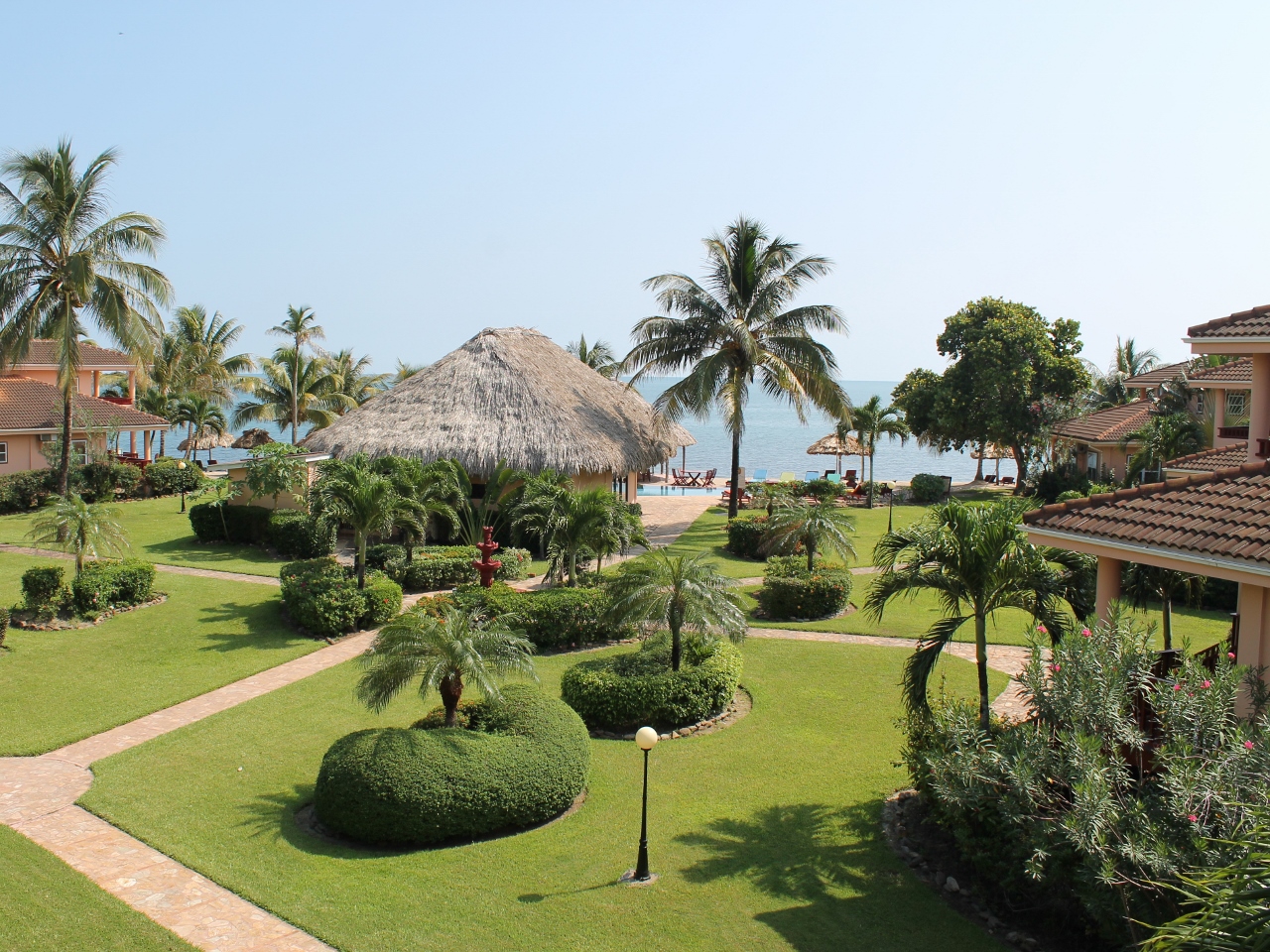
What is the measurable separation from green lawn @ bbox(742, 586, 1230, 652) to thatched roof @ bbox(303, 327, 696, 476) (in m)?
8.86

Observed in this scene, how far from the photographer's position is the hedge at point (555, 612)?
1741 cm

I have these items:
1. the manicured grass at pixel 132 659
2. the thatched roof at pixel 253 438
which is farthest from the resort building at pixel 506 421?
the thatched roof at pixel 253 438

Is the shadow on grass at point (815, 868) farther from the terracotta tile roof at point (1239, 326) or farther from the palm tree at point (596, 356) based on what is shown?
the palm tree at point (596, 356)

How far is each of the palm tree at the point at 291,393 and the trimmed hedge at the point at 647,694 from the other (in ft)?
112

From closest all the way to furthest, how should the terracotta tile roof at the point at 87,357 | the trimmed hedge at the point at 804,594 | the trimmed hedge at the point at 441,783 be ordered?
the trimmed hedge at the point at 441,783 → the trimmed hedge at the point at 804,594 → the terracotta tile roof at the point at 87,357

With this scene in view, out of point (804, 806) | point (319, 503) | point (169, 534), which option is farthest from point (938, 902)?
point (169, 534)

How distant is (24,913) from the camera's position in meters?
8.48

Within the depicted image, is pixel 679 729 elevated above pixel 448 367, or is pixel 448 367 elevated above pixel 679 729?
pixel 448 367

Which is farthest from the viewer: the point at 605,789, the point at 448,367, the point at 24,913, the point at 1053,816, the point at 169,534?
the point at 448,367

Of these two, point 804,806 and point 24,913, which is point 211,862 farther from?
point 804,806

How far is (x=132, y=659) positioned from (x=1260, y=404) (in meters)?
17.7

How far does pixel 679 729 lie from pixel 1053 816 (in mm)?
6189

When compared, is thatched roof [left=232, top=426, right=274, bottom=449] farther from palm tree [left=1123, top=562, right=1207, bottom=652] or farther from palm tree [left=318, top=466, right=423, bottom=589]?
palm tree [left=1123, top=562, right=1207, bottom=652]

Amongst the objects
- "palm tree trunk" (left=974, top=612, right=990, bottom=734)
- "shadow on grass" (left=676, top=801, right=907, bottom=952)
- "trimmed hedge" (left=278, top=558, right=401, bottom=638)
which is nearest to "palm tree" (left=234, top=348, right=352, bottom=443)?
"trimmed hedge" (left=278, top=558, right=401, bottom=638)
